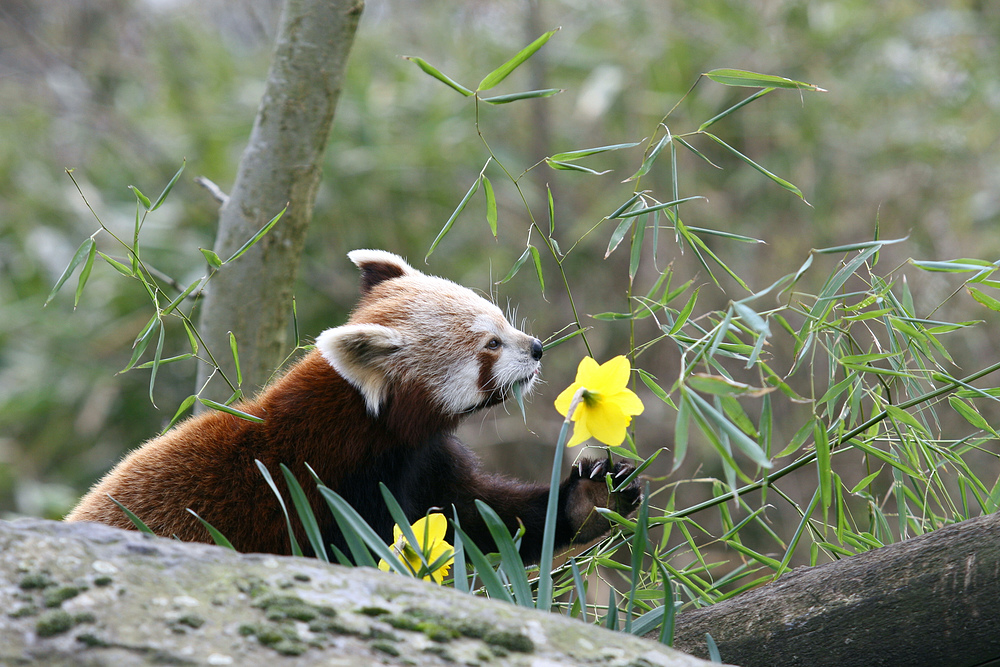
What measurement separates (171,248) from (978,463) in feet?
12.1

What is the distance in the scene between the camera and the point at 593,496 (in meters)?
1.55

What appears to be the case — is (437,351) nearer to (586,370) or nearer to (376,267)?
(376,267)

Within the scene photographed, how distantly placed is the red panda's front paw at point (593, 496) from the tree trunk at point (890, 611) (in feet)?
1.63

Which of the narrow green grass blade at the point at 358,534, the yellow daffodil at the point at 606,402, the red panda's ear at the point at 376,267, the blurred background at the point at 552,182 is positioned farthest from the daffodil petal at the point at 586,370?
the blurred background at the point at 552,182

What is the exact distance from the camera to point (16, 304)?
383cm

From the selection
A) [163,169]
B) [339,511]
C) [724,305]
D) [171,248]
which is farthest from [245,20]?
[339,511]

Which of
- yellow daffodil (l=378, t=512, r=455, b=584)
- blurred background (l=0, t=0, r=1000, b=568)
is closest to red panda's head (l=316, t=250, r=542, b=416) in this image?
yellow daffodil (l=378, t=512, r=455, b=584)

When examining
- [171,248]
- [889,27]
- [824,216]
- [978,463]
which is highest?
[889,27]

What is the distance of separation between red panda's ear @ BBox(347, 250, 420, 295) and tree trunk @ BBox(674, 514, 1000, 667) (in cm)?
109

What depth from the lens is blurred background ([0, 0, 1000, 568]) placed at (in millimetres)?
3562

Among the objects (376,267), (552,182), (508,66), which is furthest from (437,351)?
(552,182)

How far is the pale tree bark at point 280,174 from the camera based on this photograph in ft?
5.63

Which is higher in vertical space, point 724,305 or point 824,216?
point 824,216

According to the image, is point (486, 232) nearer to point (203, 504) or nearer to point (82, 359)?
point (82, 359)
